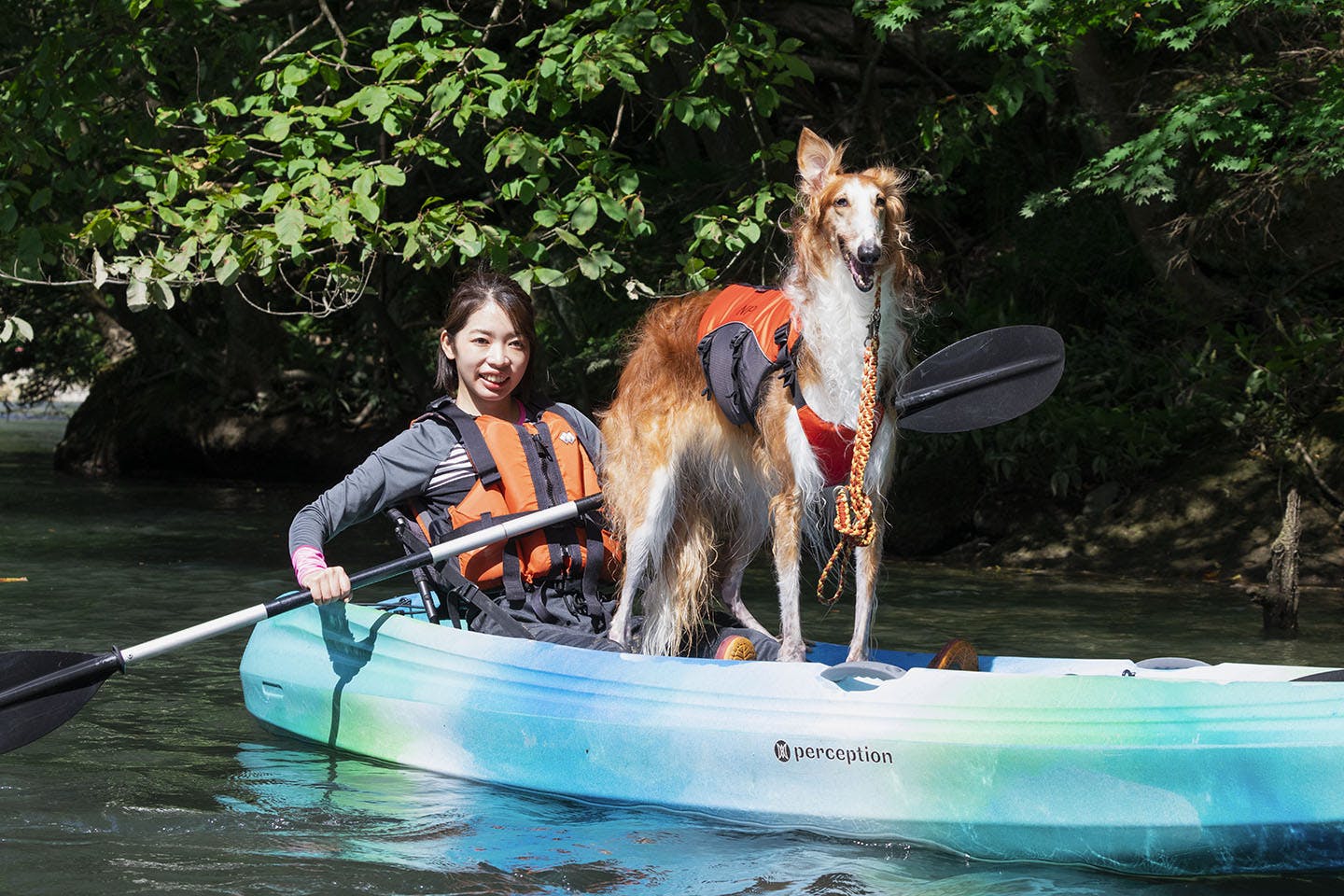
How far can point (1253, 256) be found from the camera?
384 inches

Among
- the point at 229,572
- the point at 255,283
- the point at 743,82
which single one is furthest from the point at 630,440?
the point at 255,283

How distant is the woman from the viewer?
15.2 feet

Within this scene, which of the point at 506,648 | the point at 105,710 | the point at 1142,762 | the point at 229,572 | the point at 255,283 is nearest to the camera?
the point at 1142,762

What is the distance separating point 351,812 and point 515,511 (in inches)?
41.4

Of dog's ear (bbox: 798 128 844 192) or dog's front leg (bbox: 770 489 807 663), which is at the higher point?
dog's ear (bbox: 798 128 844 192)

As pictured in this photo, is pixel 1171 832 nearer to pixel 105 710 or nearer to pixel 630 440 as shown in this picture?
pixel 630 440

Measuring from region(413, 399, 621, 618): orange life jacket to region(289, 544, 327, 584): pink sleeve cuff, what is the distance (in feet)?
1.39

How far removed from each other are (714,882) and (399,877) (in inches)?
29.7

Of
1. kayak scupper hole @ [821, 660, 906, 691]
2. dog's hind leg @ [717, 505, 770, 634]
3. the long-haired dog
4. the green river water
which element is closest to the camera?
the green river water

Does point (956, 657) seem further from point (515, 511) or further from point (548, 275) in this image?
point (548, 275)

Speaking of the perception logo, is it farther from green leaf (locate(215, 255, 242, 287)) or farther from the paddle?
green leaf (locate(215, 255, 242, 287))

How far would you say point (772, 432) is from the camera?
4445 millimetres

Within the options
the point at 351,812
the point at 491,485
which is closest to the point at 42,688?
the point at 351,812

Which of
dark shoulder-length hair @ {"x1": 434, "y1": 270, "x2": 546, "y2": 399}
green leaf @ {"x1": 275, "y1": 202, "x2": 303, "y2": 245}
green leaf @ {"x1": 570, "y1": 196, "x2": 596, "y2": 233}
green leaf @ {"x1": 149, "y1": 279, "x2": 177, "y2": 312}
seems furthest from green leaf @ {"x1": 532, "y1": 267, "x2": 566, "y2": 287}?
dark shoulder-length hair @ {"x1": 434, "y1": 270, "x2": 546, "y2": 399}
